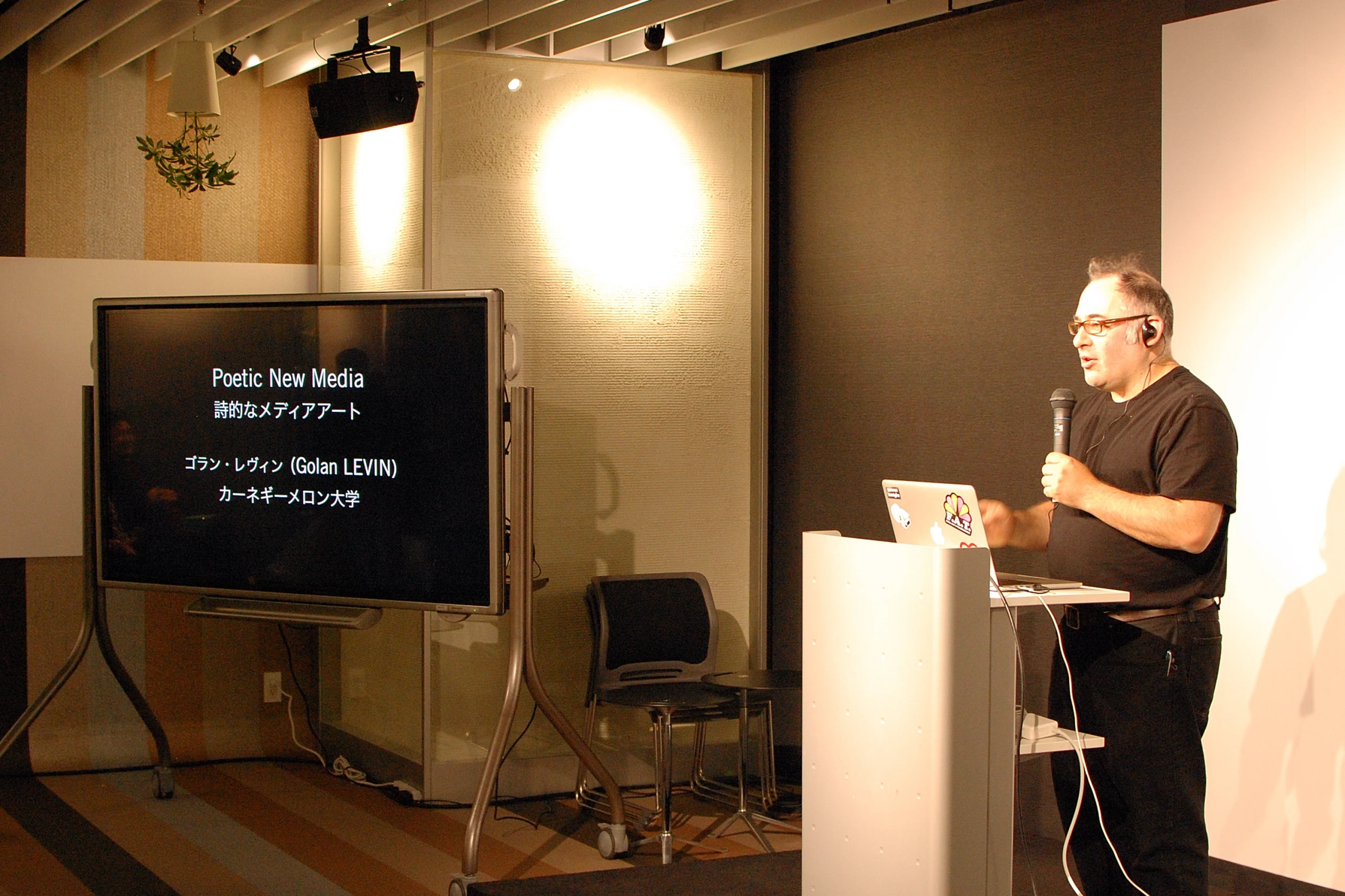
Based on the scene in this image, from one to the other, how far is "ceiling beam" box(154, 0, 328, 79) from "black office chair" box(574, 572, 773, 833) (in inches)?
86.7

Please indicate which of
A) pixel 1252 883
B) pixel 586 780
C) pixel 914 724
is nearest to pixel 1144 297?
pixel 914 724

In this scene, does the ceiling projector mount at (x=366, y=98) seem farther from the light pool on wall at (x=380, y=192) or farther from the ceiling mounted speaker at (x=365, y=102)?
the light pool on wall at (x=380, y=192)

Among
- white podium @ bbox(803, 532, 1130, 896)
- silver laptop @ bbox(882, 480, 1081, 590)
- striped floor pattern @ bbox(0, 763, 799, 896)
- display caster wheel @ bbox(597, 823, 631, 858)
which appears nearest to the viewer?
white podium @ bbox(803, 532, 1130, 896)

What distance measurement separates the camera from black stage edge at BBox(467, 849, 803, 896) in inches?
126

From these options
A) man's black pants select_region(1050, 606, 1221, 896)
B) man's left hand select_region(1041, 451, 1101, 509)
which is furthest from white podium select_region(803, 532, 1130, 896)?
man's black pants select_region(1050, 606, 1221, 896)

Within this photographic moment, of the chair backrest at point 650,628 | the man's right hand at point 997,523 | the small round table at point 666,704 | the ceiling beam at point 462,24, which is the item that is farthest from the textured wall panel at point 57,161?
the man's right hand at point 997,523

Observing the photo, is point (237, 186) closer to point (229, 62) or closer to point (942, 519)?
point (229, 62)

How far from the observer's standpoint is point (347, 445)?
→ 412cm

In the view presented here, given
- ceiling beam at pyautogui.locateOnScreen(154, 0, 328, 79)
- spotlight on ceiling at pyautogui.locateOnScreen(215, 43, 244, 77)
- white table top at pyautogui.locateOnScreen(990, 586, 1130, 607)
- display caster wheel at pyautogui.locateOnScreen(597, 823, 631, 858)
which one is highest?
ceiling beam at pyautogui.locateOnScreen(154, 0, 328, 79)

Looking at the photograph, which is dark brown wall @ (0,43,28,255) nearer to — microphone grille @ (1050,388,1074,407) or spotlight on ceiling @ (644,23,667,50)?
spotlight on ceiling @ (644,23,667,50)

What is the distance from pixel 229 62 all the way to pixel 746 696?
9.87 ft

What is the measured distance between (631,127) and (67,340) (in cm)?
233

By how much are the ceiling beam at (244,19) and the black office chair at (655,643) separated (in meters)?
2.20

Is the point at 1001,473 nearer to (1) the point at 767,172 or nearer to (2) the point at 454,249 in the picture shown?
(1) the point at 767,172
